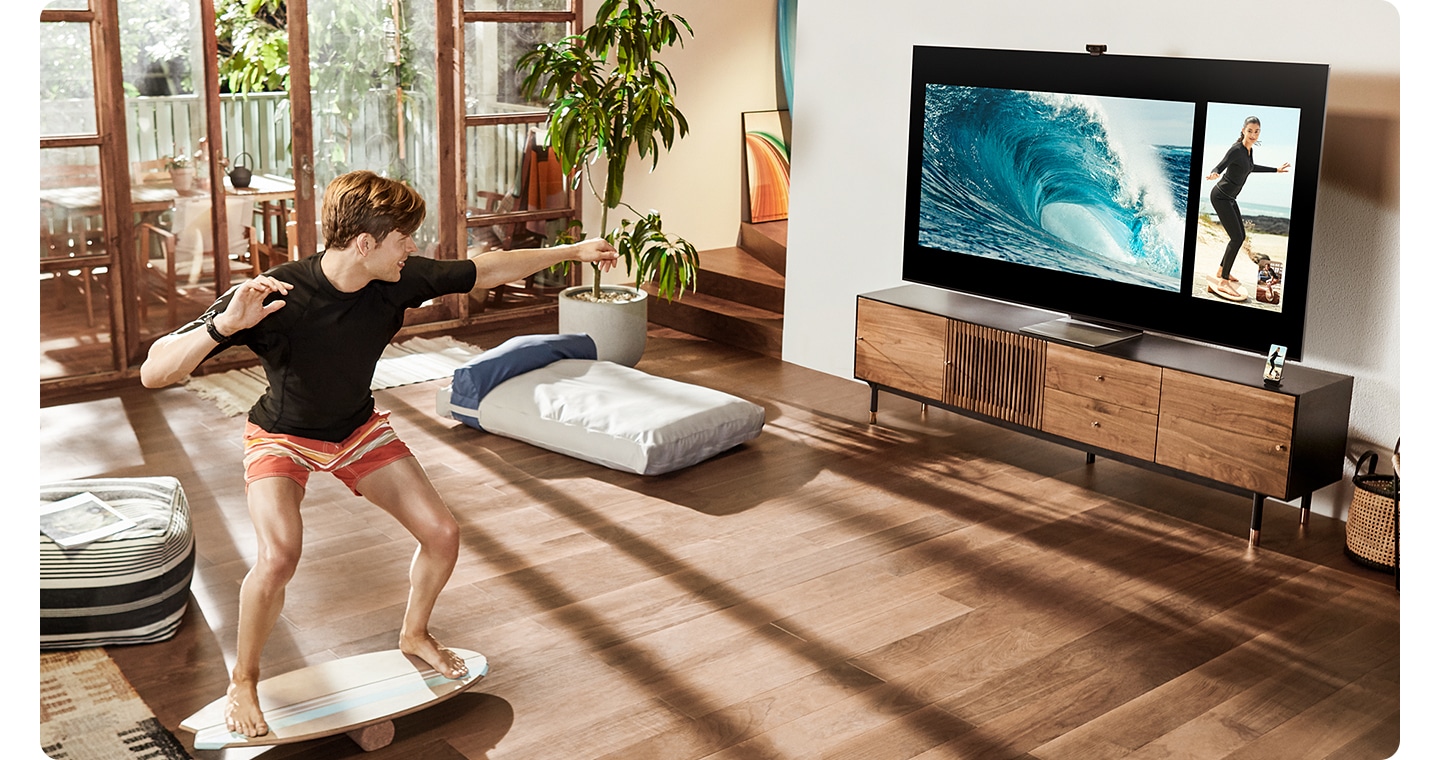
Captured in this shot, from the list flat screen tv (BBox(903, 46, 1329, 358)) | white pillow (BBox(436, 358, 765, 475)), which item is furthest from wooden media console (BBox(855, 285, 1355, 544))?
white pillow (BBox(436, 358, 765, 475))

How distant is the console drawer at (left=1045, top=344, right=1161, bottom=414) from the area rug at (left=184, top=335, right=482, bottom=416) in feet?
8.86

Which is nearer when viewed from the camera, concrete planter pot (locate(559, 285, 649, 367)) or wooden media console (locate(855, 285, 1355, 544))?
wooden media console (locate(855, 285, 1355, 544))

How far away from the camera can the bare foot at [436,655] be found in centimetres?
310

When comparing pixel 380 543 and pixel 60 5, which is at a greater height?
pixel 60 5

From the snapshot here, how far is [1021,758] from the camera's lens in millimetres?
2910

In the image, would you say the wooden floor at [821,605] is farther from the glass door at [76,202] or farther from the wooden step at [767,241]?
the wooden step at [767,241]

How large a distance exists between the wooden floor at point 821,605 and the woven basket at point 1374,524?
2.6 inches

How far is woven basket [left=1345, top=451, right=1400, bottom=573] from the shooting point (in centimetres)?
390

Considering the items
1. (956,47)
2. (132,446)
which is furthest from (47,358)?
(956,47)

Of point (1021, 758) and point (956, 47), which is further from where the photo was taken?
point (956, 47)

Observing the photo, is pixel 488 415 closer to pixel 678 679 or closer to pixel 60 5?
pixel 678 679

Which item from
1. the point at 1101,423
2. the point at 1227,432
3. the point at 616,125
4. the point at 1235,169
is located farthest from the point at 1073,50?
the point at 616,125

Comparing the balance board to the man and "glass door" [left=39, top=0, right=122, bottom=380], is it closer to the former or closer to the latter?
the man

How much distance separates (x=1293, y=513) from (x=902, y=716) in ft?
6.96
